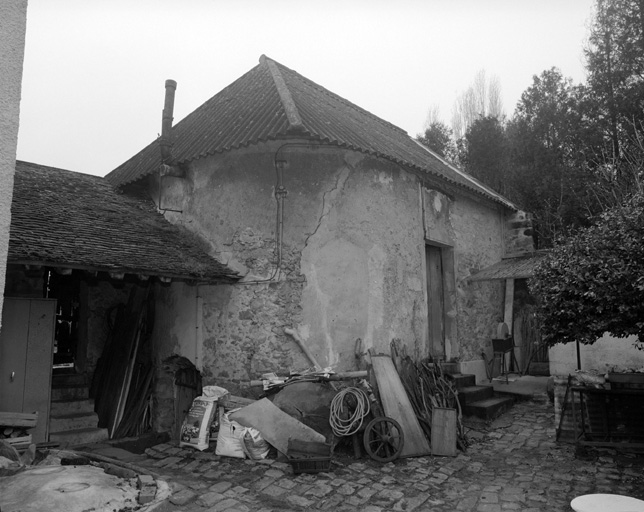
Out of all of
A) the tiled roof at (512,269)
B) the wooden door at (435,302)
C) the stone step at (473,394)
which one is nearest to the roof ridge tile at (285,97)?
the wooden door at (435,302)

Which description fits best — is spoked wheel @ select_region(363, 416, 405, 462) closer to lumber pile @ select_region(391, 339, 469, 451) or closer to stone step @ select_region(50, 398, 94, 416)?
lumber pile @ select_region(391, 339, 469, 451)

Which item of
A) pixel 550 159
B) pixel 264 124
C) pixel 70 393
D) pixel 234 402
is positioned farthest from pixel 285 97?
pixel 550 159

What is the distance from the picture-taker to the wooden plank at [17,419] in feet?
19.7

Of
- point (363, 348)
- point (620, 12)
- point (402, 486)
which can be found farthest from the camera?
point (620, 12)

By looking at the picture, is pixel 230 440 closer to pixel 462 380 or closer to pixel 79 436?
pixel 79 436

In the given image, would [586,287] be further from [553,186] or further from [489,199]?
[553,186]

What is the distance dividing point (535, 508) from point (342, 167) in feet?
16.6

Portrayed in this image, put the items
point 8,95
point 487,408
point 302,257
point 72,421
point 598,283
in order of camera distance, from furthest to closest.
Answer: point 487,408
point 72,421
point 302,257
point 598,283
point 8,95

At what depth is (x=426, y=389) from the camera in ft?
25.0

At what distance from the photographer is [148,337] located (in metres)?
8.52

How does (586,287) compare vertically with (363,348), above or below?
above

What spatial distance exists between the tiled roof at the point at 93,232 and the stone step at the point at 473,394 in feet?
14.9

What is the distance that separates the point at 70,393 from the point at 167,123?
488 cm

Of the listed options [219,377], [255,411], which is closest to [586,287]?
[255,411]
